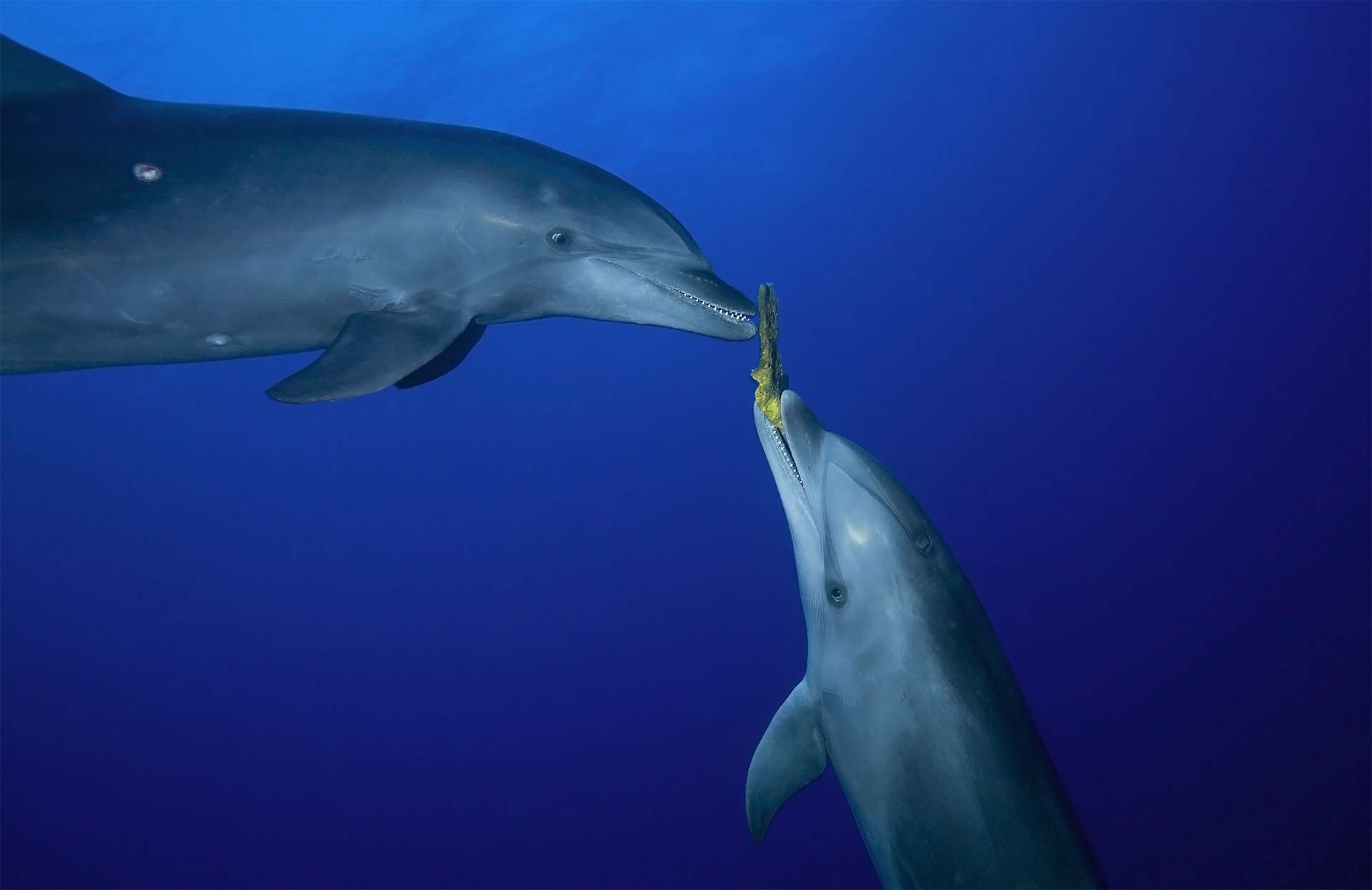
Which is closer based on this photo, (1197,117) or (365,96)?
(365,96)

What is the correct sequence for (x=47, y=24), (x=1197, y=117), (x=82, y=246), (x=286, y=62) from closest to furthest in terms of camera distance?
(x=82, y=246)
(x=47, y=24)
(x=286, y=62)
(x=1197, y=117)

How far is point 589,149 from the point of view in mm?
19125

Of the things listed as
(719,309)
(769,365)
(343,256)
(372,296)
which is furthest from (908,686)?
(343,256)

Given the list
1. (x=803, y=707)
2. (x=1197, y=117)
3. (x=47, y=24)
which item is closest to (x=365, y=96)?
(x=47, y=24)

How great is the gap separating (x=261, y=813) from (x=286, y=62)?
19.8m

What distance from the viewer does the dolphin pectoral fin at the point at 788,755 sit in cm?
344

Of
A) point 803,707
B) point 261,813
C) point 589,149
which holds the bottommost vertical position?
point 803,707

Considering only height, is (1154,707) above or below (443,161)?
below

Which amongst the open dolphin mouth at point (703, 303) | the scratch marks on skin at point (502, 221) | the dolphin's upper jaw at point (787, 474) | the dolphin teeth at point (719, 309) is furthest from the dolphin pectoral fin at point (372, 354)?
the dolphin's upper jaw at point (787, 474)

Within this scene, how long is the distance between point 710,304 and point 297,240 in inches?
65.0

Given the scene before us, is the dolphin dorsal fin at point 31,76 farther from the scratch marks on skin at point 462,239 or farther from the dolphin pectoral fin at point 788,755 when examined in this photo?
the dolphin pectoral fin at point 788,755

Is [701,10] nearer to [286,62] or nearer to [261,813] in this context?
[286,62]

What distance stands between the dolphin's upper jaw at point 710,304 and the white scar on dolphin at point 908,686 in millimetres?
116

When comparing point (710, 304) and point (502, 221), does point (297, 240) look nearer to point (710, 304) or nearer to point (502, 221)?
point (502, 221)
